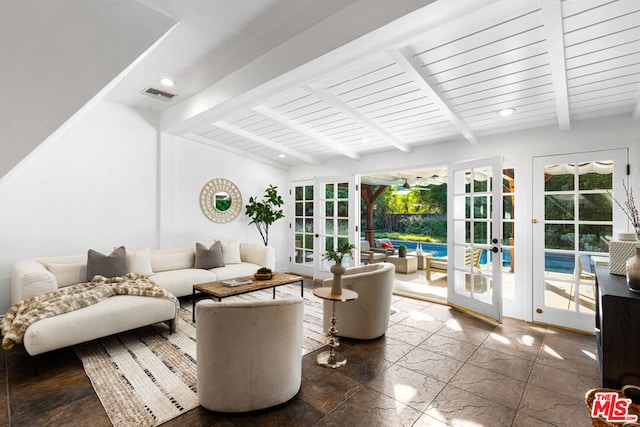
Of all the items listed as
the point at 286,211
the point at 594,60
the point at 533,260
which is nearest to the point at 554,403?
the point at 533,260

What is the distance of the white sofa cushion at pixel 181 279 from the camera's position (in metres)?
3.78

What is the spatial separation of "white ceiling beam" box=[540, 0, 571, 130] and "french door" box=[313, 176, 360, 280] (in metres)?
2.99

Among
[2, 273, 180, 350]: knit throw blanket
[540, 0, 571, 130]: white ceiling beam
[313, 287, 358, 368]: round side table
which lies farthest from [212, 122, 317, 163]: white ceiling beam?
[540, 0, 571, 130]: white ceiling beam

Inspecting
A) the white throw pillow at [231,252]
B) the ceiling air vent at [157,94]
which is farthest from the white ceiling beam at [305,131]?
the white throw pillow at [231,252]

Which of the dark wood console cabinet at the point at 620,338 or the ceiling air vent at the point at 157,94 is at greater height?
the ceiling air vent at the point at 157,94

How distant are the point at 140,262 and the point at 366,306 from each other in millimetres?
2840

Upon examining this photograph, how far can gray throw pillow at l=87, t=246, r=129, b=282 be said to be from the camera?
3.42m

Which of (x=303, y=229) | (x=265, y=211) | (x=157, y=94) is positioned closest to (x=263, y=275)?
(x=265, y=211)

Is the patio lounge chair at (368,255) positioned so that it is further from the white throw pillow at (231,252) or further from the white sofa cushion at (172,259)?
the white sofa cushion at (172,259)

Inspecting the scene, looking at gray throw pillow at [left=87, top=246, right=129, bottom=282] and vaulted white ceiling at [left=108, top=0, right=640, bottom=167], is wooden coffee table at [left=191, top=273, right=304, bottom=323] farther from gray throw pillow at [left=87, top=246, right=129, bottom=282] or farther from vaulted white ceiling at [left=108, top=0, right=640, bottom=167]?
vaulted white ceiling at [left=108, top=0, right=640, bottom=167]

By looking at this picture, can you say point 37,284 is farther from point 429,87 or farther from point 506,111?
point 506,111

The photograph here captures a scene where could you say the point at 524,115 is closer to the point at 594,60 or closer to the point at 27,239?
the point at 594,60

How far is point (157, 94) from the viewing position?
3.78 metres

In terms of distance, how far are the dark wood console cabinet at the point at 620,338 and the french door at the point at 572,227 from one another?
158 centimetres
